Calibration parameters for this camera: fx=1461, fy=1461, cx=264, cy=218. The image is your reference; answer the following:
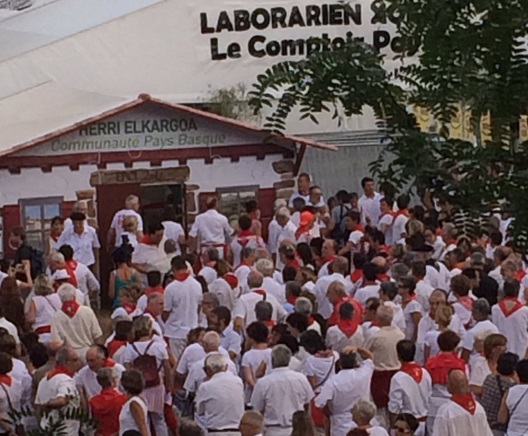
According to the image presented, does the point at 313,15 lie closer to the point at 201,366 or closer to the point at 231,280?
the point at 231,280

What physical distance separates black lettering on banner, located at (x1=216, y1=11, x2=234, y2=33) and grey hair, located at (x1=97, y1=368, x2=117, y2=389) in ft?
55.3

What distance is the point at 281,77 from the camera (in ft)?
18.4

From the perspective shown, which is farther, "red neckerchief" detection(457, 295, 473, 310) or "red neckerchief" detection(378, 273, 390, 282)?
"red neckerchief" detection(378, 273, 390, 282)

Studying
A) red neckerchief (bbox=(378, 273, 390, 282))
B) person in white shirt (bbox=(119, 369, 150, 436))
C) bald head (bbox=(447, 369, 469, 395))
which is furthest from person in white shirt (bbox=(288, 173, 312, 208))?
bald head (bbox=(447, 369, 469, 395))

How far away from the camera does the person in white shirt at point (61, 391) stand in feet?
37.0

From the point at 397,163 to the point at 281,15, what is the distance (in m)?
22.1

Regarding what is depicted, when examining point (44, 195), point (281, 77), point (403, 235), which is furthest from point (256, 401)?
point (44, 195)

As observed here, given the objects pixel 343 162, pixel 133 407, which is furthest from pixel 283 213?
pixel 133 407

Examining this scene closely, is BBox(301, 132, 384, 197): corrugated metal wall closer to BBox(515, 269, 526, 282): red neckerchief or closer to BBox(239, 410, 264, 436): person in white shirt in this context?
BBox(515, 269, 526, 282): red neckerchief

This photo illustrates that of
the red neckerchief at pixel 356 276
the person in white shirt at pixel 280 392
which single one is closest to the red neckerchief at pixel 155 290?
the red neckerchief at pixel 356 276

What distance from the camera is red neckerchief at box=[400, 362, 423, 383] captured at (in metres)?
11.6

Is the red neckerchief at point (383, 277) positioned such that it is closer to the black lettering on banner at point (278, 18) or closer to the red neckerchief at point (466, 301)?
the red neckerchief at point (466, 301)

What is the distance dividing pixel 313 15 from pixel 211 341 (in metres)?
15.8

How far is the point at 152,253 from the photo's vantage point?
17.5 m
